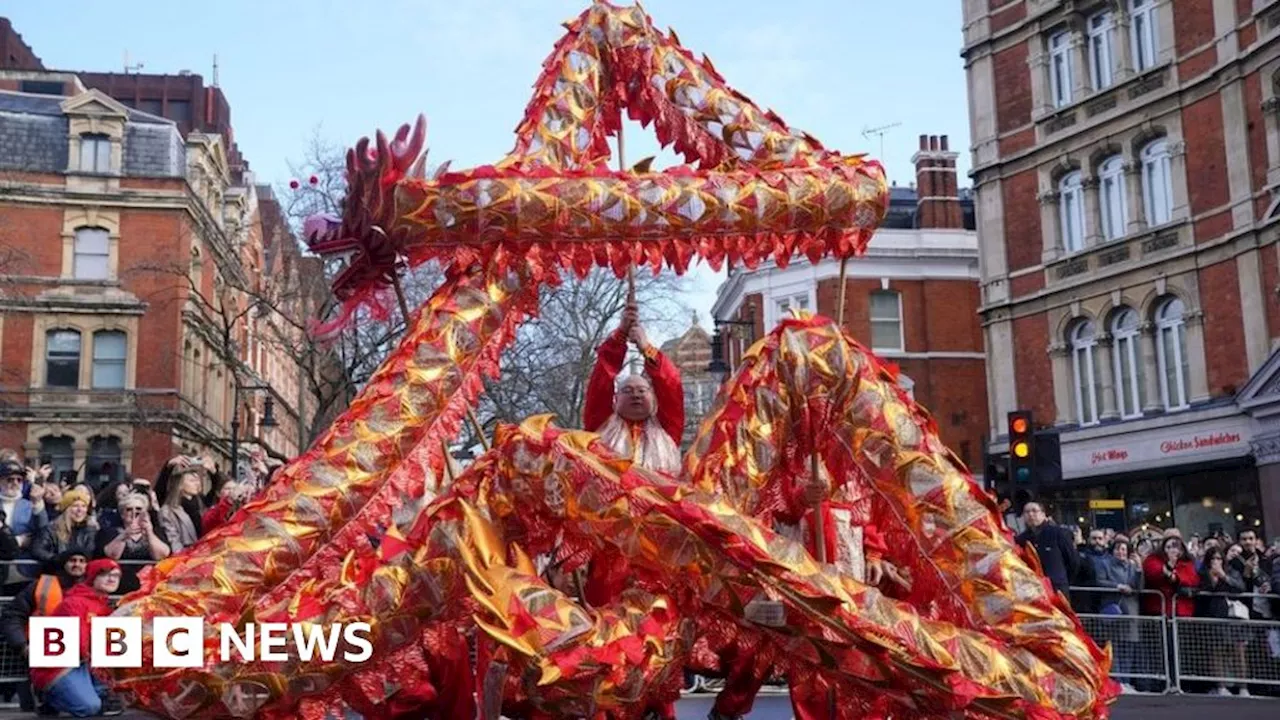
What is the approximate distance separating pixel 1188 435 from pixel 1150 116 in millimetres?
6148

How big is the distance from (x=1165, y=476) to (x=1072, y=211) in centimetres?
598

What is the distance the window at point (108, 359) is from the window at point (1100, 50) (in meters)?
28.9

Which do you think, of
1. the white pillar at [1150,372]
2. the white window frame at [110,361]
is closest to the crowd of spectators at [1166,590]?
the white pillar at [1150,372]

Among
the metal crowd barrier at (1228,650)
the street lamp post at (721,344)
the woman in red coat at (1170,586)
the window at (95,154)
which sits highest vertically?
the window at (95,154)

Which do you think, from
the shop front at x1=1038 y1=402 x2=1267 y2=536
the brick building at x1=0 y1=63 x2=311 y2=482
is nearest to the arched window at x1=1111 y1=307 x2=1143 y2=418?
the shop front at x1=1038 y1=402 x2=1267 y2=536

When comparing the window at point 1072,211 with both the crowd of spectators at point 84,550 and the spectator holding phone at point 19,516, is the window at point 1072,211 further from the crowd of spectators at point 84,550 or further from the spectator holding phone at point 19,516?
the spectator holding phone at point 19,516

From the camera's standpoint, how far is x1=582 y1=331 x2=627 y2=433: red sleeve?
21.2 ft

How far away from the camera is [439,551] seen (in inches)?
177

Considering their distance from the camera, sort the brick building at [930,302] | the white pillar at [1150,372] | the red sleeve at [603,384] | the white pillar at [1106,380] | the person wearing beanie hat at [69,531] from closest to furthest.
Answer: the red sleeve at [603,384] < the person wearing beanie hat at [69,531] < the white pillar at [1150,372] < the white pillar at [1106,380] < the brick building at [930,302]

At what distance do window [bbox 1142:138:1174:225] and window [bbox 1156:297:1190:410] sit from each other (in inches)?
66.9

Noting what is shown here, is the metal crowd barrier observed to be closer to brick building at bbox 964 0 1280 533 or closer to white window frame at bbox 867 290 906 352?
brick building at bbox 964 0 1280 533

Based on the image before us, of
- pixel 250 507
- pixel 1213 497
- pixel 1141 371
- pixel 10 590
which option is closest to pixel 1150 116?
pixel 1141 371

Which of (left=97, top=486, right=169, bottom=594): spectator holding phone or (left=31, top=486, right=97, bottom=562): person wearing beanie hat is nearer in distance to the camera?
(left=97, top=486, right=169, bottom=594): spectator holding phone

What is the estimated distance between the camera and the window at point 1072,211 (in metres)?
27.2
